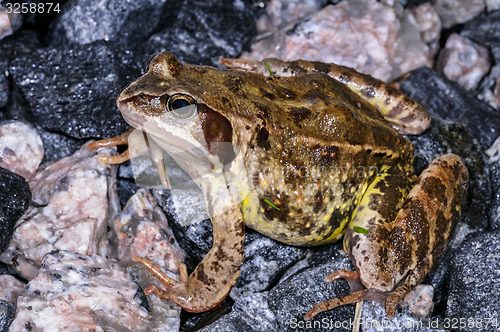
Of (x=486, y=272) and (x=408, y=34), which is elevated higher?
(x=408, y=34)

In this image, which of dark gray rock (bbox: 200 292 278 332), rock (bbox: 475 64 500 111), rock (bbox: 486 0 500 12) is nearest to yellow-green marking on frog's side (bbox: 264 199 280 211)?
dark gray rock (bbox: 200 292 278 332)

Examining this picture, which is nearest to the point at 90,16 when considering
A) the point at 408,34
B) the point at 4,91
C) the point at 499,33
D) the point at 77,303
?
the point at 4,91

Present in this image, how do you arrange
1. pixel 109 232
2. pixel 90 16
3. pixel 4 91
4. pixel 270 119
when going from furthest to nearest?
pixel 90 16 < pixel 4 91 < pixel 109 232 < pixel 270 119

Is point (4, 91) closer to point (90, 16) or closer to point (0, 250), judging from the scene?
point (90, 16)

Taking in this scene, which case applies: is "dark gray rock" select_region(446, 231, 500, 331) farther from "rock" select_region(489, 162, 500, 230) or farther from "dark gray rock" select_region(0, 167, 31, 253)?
"dark gray rock" select_region(0, 167, 31, 253)

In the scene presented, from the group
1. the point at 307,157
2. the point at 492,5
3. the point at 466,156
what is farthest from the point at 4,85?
the point at 492,5

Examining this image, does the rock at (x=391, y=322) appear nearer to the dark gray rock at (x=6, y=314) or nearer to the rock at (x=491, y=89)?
the dark gray rock at (x=6, y=314)
